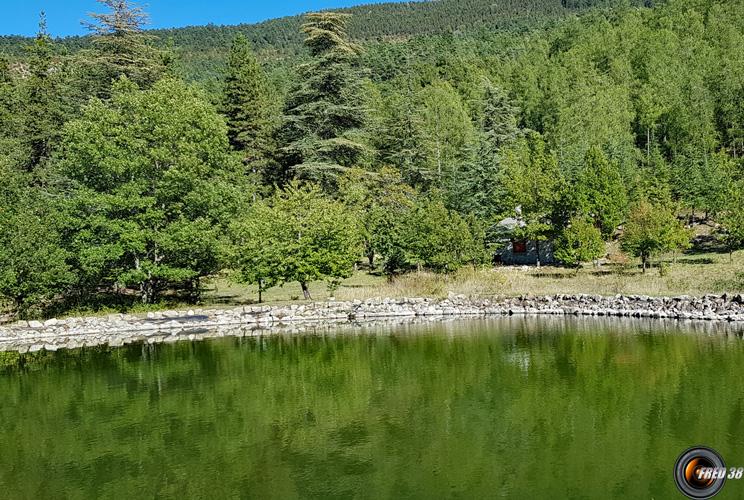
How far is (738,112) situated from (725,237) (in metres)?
30.9

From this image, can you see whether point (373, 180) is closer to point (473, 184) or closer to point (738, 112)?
point (473, 184)

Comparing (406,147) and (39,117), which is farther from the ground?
(39,117)

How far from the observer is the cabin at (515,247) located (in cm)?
4403

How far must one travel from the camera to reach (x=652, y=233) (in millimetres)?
34938

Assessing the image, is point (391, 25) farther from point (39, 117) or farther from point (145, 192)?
point (145, 192)

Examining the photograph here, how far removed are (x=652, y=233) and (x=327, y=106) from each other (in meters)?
22.1

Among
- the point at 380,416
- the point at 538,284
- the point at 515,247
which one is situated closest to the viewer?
the point at 380,416

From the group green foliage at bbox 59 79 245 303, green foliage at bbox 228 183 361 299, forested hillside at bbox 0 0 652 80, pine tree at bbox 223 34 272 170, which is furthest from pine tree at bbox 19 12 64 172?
forested hillside at bbox 0 0 652 80

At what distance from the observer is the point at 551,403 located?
1689cm

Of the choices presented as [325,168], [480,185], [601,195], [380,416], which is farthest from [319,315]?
[601,195]

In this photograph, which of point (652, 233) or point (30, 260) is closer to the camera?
Result: point (30, 260)

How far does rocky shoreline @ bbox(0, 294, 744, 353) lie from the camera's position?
27.0 m

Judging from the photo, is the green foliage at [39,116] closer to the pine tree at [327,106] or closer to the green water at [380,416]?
the pine tree at [327,106]

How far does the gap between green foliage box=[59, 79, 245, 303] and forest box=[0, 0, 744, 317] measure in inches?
4.4
